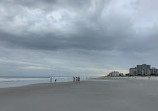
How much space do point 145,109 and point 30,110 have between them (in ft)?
18.3

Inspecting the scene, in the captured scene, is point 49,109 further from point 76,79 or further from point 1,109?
point 76,79

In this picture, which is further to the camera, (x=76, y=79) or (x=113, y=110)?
(x=76, y=79)

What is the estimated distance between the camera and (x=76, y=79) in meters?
66.2

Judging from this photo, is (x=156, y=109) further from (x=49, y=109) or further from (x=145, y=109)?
(x=49, y=109)

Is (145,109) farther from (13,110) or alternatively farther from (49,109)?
(13,110)

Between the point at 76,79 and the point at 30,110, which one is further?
the point at 76,79

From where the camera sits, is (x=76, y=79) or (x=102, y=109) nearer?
(x=102, y=109)

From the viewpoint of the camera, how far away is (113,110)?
10289 mm

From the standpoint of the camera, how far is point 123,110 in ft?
33.7

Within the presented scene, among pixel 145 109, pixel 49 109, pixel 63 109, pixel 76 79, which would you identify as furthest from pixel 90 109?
pixel 76 79

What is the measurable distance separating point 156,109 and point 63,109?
455cm

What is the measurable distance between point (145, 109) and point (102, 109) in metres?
2.11

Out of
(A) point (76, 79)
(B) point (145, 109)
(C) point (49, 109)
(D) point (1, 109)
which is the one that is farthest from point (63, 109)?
(A) point (76, 79)

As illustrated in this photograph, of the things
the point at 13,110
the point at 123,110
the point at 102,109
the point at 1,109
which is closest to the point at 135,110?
the point at 123,110
